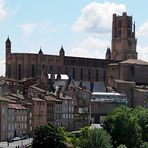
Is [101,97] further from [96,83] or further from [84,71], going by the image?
[84,71]

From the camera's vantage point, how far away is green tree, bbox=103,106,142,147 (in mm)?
79500

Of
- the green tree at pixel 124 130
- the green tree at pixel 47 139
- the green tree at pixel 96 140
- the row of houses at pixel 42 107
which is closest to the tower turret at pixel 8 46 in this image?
the row of houses at pixel 42 107

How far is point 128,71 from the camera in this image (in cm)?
12638

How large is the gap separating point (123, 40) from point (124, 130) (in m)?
77.3

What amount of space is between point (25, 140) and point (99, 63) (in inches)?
2356

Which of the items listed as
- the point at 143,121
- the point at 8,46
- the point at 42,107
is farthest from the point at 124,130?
the point at 8,46

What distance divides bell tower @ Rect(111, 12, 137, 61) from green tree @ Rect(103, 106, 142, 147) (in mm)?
71918

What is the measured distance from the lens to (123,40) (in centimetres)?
15650

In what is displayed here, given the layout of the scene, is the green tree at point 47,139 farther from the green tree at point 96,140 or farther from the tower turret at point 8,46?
the tower turret at point 8,46

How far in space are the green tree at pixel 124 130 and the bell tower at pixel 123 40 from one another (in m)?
71.9

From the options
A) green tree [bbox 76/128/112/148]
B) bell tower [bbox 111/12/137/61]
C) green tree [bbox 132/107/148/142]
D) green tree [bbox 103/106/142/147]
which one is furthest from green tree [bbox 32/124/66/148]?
bell tower [bbox 111/12/137/61]

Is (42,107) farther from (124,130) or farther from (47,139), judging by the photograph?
(47,139)

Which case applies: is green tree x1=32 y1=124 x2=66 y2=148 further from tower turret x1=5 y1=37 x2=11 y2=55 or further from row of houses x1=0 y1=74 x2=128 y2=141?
tower turret x1=5 y1=37 x2=11 y2=55

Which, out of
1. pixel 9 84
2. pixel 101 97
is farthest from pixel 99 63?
pixel 9 84
